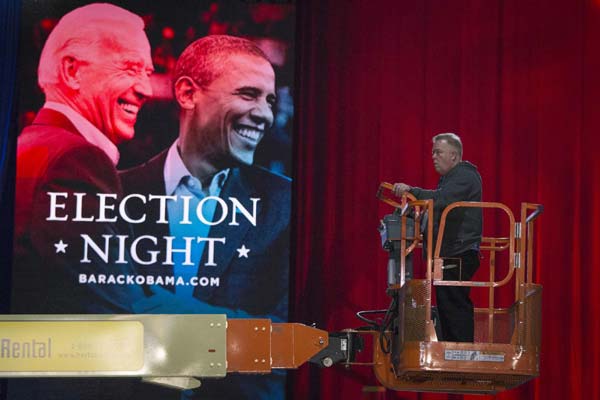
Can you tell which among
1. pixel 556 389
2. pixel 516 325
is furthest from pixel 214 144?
pixel 516 325

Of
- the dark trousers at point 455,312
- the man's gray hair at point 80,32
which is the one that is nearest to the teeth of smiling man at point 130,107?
the man's gray hair at point 80,32

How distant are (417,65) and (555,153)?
1854 millimetres

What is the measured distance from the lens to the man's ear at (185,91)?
42.1ft

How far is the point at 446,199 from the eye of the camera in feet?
27.5

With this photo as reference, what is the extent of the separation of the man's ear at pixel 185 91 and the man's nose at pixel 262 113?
698mm

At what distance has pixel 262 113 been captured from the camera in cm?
1284

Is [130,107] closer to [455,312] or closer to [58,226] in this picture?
[58,226]

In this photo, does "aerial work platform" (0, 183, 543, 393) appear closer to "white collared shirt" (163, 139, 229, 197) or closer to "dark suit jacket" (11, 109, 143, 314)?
"white collared shirt" (163, 139, 229, 197)

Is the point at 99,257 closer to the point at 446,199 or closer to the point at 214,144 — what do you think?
the point at 214,144

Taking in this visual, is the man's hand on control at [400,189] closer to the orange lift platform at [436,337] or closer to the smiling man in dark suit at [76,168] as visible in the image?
the orange lift platform at [436,337]

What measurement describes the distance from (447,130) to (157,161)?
3.29m

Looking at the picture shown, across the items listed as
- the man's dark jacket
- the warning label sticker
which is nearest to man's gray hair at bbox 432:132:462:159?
the man's dark jacket

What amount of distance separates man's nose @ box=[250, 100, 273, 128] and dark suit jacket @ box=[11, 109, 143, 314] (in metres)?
1.69

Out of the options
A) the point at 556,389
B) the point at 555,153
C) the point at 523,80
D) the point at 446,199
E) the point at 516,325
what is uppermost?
the point at 523,80
